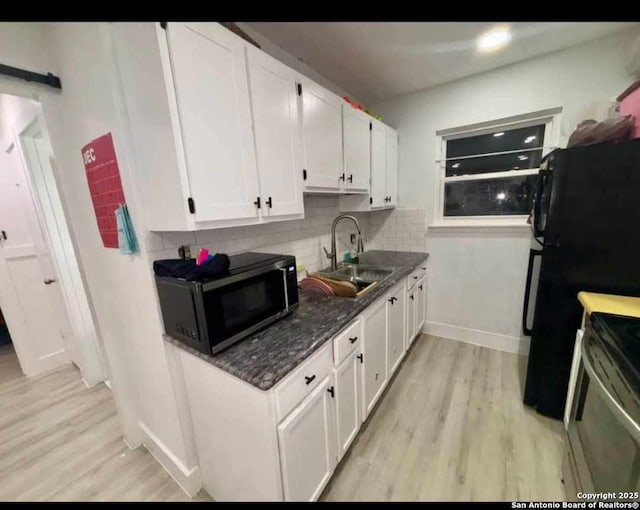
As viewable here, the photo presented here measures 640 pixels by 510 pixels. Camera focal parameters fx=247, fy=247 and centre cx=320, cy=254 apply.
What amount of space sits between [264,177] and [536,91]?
243 centimetres

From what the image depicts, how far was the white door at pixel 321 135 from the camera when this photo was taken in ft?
5.14

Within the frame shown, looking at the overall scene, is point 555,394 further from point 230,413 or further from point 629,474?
point 230,413

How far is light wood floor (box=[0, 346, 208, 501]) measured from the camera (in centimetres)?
140

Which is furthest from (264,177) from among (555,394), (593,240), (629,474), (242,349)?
(555,394)

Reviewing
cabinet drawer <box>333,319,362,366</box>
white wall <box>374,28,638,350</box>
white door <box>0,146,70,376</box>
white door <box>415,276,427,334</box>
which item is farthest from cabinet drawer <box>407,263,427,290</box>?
white door <box>0,146,70,376</box>

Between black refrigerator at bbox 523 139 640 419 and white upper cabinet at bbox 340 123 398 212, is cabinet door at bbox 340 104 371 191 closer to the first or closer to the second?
white upper cabinet at bbox 340 123 398 212

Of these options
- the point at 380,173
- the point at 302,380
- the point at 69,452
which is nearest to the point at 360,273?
the point at 380,173

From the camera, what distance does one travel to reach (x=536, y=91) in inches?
81.2

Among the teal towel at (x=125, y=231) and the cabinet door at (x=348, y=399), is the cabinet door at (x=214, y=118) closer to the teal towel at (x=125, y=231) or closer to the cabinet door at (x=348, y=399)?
the teal towel at (x=125, y=231)

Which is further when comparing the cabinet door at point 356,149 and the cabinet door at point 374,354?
the cabinet door at point 356,149

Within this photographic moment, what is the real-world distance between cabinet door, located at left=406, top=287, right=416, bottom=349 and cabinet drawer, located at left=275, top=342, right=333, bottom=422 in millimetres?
1325

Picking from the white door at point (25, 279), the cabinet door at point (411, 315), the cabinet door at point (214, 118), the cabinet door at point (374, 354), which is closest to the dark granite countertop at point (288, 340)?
the cabinet door at point (374, 354)

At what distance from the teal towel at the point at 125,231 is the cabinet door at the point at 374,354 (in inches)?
50.6

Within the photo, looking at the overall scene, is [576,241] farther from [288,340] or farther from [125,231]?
[125,231]
